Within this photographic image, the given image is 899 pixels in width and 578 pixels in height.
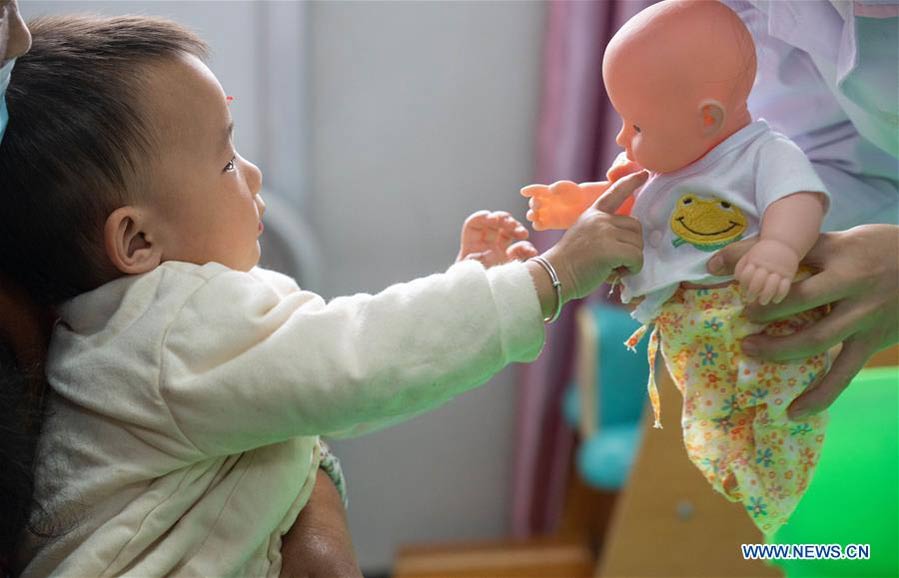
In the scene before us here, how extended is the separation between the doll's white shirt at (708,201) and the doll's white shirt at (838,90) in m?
0.07

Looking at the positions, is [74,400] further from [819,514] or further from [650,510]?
[650,510]

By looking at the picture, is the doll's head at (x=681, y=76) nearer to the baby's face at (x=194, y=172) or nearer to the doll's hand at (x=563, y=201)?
the doll's hand at (x=563, y=201)

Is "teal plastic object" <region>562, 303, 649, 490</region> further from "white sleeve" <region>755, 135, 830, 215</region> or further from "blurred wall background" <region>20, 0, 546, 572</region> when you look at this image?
"white sleeve" <region>755, 135, 830, 215</region>

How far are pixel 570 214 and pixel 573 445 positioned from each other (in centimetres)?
129

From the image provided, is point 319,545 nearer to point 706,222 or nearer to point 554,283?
point 554,283

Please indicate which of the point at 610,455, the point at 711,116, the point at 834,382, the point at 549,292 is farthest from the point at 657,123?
the point at 610,455

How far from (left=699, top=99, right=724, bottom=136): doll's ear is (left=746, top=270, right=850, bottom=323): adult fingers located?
134mm

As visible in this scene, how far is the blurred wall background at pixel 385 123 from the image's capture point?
1743 millimetres

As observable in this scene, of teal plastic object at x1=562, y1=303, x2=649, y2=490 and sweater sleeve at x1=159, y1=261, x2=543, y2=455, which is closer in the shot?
sweater sleeve at x1=159, y1=261, x2=543, y2=455

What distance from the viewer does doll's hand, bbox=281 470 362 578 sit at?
764 mm

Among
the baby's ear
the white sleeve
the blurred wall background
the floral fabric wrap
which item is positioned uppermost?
the white sleeve

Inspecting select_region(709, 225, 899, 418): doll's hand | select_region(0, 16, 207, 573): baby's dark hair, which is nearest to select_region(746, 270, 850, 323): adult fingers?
select_region(709, 225, 899, 418): doll's hand

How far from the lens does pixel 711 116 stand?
0.70 meters

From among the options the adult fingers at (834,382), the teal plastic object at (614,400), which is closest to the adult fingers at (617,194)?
the adult fingers at (834,382)
